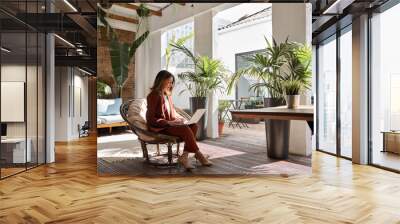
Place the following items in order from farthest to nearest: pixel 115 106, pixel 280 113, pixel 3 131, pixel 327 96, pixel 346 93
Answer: pixel 327 96 → pixel 346 93 → pixel 3 131 → pixel 115 106 → pixel 280 113

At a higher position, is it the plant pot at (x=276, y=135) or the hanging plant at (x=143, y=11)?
the hanging plant at (x=143, y=11)

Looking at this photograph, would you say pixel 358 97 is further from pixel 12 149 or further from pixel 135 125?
pixel 12 149

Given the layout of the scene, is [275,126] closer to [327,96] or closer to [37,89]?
[327,96]

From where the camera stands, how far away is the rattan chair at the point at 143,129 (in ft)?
14.6

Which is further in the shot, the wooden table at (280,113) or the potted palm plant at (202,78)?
the potted palm plant at (202,78)

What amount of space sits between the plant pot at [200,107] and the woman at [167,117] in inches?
2.6

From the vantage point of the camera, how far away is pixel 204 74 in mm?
4617

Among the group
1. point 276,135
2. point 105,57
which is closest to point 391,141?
point 276,135

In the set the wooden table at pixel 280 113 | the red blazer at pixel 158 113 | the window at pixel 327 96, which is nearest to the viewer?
the wooden table at pixel 280 113

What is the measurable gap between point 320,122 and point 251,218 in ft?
16.8

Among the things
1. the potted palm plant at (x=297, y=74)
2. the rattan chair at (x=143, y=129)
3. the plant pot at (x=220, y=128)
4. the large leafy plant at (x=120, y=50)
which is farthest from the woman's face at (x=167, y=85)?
the potted palm plant at (x=297, y=74)

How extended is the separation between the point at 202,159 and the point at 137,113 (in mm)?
1033

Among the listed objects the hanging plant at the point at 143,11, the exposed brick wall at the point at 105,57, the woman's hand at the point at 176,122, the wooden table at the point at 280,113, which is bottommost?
the woman's hand at the point at 176,122

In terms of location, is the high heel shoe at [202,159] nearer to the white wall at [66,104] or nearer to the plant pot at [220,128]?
the plant pot at [220,128]
